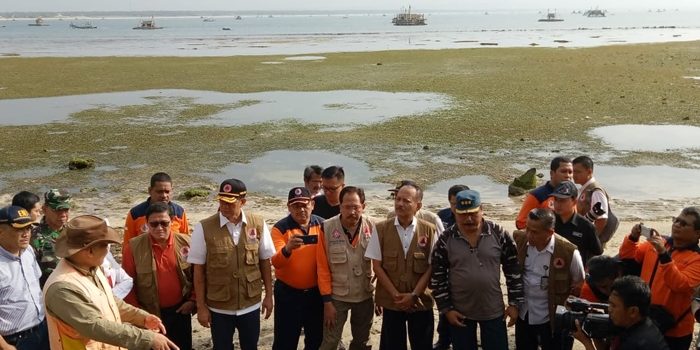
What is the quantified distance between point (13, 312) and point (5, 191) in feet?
35.8

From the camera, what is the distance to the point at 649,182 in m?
14.2

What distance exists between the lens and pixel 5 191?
46.1 feet

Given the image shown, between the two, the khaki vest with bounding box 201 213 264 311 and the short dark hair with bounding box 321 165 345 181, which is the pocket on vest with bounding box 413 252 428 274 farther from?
the short dark hair with bounding box 321 165 345 181

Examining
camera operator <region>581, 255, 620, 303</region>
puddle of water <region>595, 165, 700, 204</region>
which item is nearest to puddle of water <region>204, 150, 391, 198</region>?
puddle of water <region>595, 165, 700, 204</region>

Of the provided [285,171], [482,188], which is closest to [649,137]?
[482,188]

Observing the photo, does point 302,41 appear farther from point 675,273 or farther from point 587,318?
point 587,318

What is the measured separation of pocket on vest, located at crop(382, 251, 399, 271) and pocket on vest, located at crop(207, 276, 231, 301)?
4.46 feet

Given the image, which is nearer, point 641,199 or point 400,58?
point 641,199


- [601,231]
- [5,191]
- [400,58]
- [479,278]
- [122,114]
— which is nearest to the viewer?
[479,278]

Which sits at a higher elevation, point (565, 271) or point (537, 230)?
point (537, 230)

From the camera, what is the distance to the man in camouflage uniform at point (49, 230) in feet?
17.4

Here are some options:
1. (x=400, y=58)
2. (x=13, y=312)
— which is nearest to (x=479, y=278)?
(x=13, y=312)

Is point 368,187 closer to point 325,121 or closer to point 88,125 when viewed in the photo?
point 325,121

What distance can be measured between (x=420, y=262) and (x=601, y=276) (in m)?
1.46
